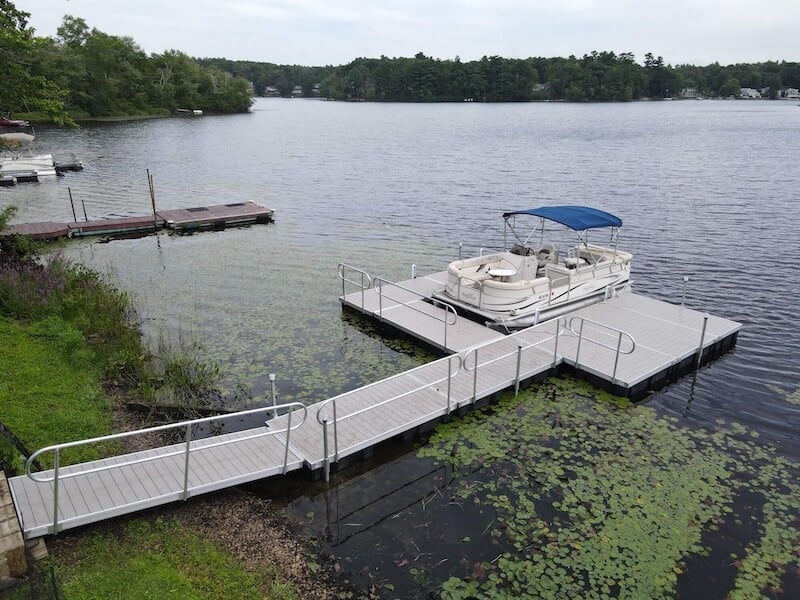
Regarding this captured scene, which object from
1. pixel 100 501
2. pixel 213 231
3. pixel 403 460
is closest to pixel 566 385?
pixel 403 460

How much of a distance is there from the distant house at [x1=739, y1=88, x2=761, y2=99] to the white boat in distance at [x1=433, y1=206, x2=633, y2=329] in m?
221

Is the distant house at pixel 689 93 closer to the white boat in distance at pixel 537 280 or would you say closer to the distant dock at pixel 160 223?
→ the distant dock at pixel 160 223

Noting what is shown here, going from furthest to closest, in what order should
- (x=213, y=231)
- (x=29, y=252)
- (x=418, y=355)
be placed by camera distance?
(x=213, y=231)
(x=29, y=252)
(x=418, y=355)

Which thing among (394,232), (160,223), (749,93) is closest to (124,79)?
(160,223)

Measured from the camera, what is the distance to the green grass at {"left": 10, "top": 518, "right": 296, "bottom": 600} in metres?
6.60

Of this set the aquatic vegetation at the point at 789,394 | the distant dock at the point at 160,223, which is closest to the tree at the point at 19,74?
the distant dock at the point at 160,223

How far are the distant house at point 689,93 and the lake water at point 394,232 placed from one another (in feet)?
470

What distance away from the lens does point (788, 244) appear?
25.1m

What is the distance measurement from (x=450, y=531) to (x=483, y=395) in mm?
3714

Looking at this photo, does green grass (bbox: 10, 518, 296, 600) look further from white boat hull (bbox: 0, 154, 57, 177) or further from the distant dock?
white boat hull (bbox: 0, 154, 57, 177)

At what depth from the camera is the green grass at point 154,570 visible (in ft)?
21.7

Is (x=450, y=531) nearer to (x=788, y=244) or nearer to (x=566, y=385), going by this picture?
(x=566, y=385)

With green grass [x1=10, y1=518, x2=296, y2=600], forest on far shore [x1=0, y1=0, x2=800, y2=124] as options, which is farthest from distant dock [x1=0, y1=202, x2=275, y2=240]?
forest on far shore [x1=0, y1=0, x2=800, y2=124]

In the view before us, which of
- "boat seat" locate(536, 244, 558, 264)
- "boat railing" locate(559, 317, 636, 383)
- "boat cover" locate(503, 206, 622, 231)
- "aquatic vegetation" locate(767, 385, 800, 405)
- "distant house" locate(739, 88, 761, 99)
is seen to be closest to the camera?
"aquatic vegetation" locate(767, 385, 800, 405)
